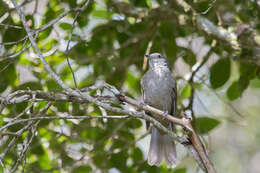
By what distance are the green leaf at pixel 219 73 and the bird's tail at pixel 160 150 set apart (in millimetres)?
978

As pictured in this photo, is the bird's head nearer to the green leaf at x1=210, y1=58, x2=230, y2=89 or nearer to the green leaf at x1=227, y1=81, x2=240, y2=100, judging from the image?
the green leaf at x1=210, y1=58, x2=230, y2=89

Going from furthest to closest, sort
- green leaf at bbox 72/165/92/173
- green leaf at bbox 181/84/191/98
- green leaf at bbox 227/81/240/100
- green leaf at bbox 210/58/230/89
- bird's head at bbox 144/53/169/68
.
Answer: green leaf at bbox 181/84/191/98
bird's head at bbox 144/53/169/68
green leaf at bbox 227/81/240/100
green leaf at bbox 210/58/230/89
green leaf at bbox 72/165/92/173

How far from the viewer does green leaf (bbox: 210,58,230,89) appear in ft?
15.7

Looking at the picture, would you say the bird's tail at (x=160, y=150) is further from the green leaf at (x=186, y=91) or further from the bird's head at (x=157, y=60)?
the bird's head at (x=157, y=60)

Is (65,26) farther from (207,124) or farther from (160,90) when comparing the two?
(207,124)

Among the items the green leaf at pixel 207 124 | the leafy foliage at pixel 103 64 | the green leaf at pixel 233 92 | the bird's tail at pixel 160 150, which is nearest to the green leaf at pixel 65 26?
the leafy foliage at pixel 103 64

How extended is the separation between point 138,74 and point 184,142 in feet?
9.49

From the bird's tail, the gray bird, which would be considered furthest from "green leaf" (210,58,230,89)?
the bird's tail

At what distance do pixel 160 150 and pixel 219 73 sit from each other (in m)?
1.24

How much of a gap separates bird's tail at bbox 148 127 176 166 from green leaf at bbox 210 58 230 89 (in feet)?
3.21

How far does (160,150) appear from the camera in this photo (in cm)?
493

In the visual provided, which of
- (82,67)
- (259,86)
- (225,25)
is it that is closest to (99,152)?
(82,67)

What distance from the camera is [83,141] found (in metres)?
4.69

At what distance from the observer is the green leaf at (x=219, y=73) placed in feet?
15.7
